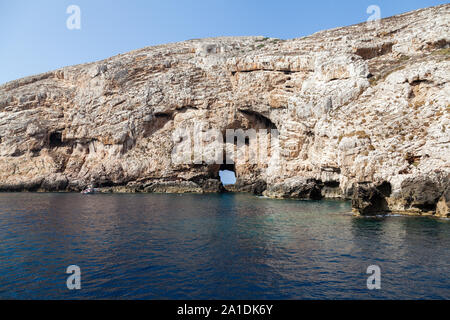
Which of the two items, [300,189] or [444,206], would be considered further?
[300,189]

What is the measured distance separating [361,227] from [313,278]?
52.3 feet

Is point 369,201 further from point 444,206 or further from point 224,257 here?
point 224,257

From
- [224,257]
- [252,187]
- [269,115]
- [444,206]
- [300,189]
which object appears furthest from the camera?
[252,187]

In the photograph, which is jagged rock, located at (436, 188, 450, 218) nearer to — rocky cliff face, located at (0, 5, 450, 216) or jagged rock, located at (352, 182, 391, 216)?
rocky cliff face, located at (0, 5, 450, 216)

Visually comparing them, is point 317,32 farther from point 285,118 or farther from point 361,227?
point 361,227

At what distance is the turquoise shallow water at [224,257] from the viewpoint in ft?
50.5

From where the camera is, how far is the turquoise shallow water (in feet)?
50.5

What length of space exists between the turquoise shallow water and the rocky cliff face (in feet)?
35.6

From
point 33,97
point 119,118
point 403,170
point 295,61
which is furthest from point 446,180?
point 33,97

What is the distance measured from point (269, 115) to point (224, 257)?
58603 millimetres

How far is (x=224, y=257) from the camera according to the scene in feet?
68.1

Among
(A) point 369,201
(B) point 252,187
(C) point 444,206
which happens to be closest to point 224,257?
(A) point 369,201

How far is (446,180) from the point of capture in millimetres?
34781

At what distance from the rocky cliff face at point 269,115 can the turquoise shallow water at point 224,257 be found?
10837 mm
